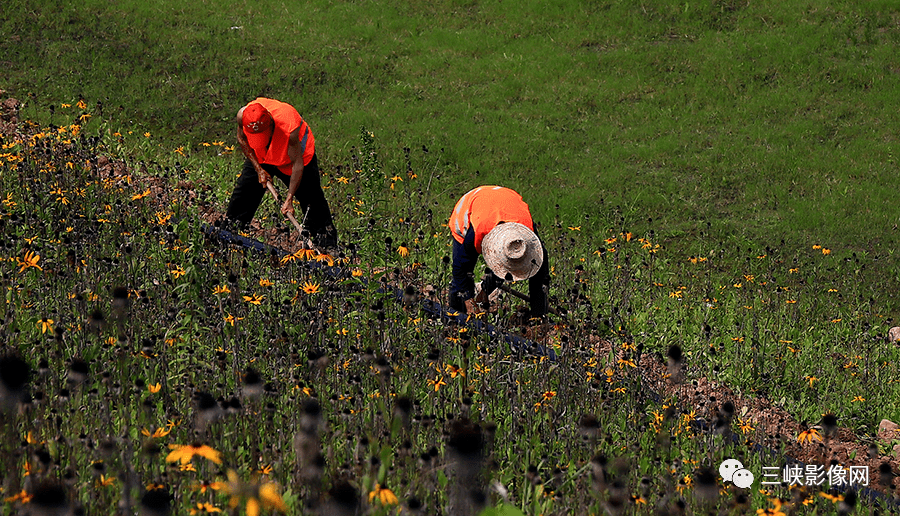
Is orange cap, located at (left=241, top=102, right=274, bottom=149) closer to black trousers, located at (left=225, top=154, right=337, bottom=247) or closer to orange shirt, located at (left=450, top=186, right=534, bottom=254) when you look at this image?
black trousers, located at (left=225, top=154, right=337, bottom=247)

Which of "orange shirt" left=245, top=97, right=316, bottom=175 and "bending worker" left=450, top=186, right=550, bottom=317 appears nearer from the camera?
"bending worker" left=450, top=186, right=550, bottom=317

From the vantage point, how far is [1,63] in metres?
13.0

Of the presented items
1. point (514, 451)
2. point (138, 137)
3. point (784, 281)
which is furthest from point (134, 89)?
point (514, 451)

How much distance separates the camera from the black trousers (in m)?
7.57

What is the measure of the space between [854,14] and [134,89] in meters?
11.5

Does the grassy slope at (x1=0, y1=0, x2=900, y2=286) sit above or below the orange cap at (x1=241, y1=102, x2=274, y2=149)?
below

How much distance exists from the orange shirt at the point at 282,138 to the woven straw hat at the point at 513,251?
91.6 inches

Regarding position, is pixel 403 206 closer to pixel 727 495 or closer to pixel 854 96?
pixel 727 495

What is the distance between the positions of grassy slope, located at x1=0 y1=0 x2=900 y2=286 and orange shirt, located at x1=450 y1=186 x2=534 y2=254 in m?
3.96

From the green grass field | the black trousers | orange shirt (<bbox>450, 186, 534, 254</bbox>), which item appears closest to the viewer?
the green grass field

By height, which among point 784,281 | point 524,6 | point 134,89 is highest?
point 524,6

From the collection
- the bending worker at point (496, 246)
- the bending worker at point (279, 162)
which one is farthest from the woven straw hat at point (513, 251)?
the bending worker at point (279, 162)

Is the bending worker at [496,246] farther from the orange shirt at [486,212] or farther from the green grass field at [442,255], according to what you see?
the green grass field at [442,255]

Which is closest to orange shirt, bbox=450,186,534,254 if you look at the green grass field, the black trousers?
the green grass field
